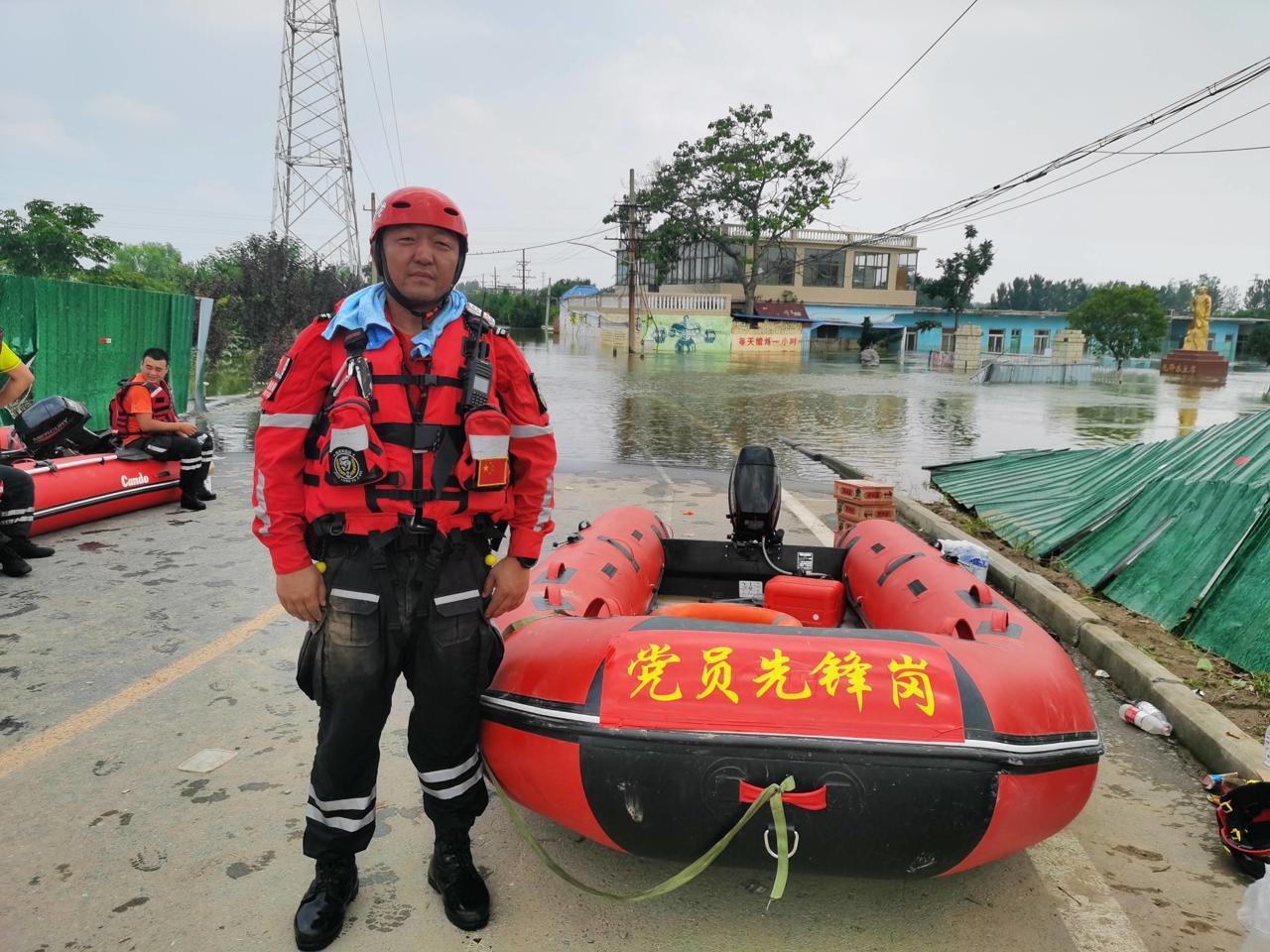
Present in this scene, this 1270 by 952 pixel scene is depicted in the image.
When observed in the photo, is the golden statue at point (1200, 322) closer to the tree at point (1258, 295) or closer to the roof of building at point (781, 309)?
the roof of building at point (781, 309)

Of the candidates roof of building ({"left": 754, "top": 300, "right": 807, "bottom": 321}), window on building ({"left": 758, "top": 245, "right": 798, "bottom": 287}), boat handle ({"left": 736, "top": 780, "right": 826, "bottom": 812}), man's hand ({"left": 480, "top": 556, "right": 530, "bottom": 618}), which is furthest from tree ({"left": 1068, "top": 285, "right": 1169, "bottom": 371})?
man's hand ({"left": 480, "top": 556, "right": 530, "bottom": 618})

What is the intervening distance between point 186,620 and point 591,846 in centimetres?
319

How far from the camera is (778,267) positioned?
59.3 meters

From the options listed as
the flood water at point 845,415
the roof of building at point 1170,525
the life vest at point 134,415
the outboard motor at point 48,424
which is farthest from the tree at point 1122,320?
the outboard motor at point 48,424

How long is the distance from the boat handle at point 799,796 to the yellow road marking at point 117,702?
288cm

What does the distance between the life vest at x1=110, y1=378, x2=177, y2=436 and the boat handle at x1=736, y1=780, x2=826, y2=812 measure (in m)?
7.10

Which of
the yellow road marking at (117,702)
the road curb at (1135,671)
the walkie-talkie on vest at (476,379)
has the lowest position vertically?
the yellow road marking at (117,702)

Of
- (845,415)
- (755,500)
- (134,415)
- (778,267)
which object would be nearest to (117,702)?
(755,500)

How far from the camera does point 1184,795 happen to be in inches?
132

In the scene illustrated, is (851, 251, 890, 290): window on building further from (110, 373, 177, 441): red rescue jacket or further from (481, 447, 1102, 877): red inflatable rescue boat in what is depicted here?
(481, 447, 1102, 877): red inflatable rescue boat

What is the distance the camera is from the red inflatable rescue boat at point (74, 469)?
6.68m

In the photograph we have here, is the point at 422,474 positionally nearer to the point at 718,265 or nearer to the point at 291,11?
the point at 291,11

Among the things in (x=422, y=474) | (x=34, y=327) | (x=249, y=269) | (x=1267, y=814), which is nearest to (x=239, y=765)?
(x=422, y=474)

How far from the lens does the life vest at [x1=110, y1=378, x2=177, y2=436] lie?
7633mm
